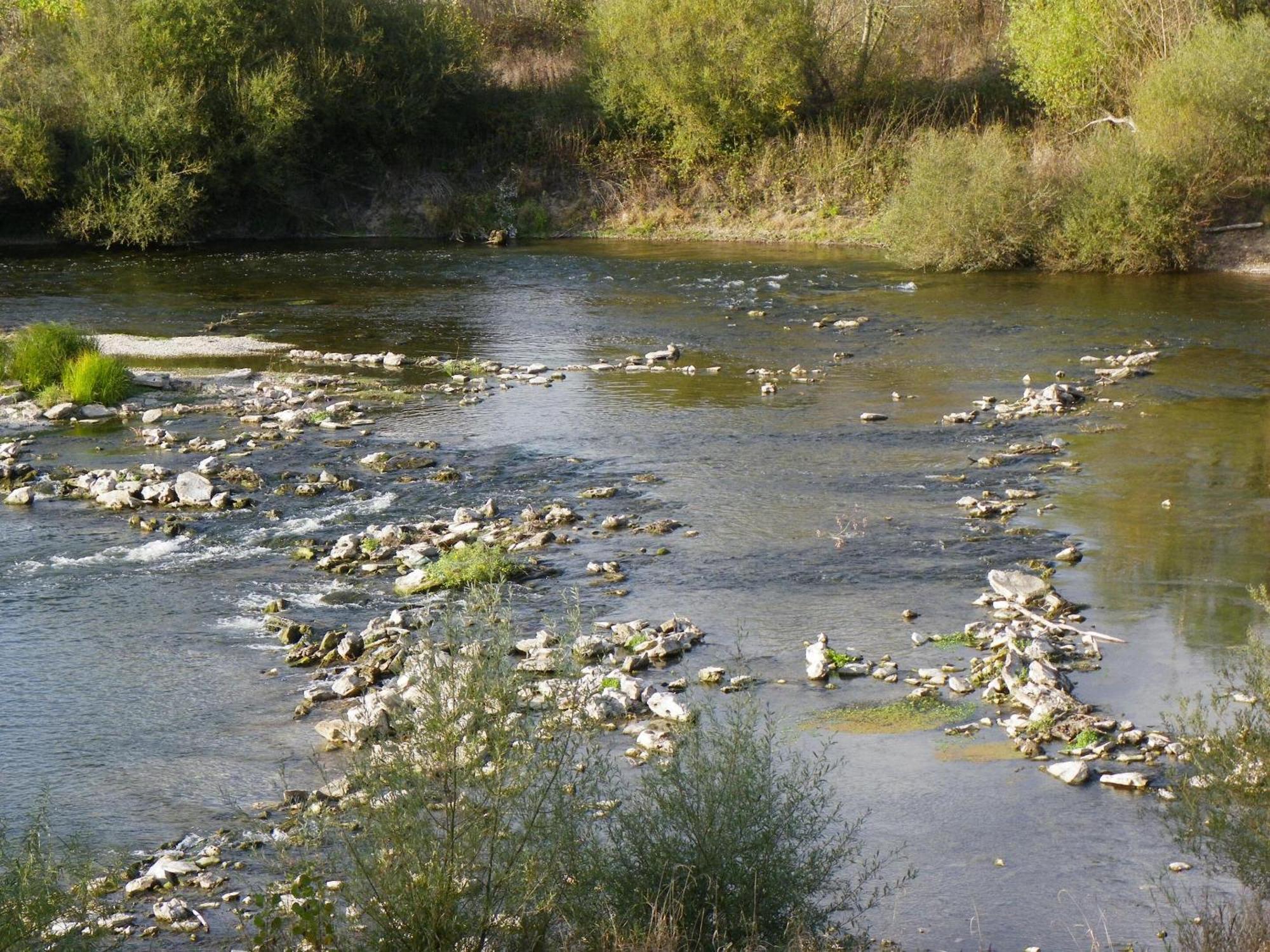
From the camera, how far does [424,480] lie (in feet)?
49.6

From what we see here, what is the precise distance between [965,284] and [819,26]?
17521 millimetres

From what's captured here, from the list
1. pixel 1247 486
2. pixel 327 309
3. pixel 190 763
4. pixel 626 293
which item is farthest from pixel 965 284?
pixel 190 763

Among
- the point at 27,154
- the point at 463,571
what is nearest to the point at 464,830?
the point at 463,571

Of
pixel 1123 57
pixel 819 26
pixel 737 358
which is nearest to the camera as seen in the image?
pixel 737 358

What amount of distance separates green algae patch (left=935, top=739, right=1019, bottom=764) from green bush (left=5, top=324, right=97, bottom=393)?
51.5 ft

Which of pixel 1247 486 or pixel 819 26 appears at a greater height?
pixel 819 26

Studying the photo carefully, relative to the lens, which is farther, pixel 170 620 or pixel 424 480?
pixel 424 480

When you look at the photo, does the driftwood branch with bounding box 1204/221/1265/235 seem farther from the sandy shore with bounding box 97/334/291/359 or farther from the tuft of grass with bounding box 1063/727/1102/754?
the tuft of grass with bounding box 1063/727/1102/754

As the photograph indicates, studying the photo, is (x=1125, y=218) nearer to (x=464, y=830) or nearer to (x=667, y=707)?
(x=667, y=707)

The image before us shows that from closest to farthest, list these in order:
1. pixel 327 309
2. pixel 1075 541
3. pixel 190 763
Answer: pixel 190 763 → pixel 1075 541 → pixel 327 309

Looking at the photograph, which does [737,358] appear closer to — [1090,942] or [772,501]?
[772,501]

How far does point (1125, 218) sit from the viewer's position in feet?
99.9

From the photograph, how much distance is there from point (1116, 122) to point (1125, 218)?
524 cm

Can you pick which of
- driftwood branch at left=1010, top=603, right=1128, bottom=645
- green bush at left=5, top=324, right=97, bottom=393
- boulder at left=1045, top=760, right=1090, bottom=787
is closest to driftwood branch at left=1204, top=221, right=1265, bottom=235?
driftwood branch at left=1010, top=603, right=1128, bottom=645
